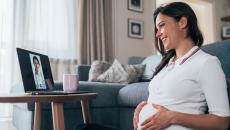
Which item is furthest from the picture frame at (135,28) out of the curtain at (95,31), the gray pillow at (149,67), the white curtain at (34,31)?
the gray pillow at (149,67)

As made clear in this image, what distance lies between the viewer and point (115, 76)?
9.57ft

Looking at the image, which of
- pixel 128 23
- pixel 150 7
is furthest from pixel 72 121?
pixel 150 7

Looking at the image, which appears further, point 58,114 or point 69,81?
point 69,81

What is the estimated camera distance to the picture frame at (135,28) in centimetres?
411

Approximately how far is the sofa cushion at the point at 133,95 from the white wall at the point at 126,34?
1.87 meters

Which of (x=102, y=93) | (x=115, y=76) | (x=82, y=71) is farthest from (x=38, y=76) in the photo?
(x=82, y=71)

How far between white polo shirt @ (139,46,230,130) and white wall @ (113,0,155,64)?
119 inches

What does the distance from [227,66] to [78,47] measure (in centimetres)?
260

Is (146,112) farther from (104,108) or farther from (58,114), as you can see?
(104,108)

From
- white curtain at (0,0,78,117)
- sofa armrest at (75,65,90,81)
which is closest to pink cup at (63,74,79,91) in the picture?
sofa armrest at (75,65,90,81)

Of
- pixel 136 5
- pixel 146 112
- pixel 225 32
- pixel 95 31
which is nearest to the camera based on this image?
pixel 146 112

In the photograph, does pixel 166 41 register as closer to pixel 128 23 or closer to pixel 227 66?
pixel 227 66

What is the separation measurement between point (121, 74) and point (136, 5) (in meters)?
1.67

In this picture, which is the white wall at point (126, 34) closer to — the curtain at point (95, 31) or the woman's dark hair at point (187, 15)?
the curtain at point (95, 31)
